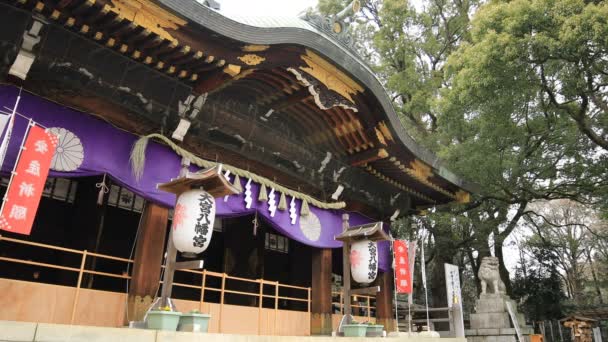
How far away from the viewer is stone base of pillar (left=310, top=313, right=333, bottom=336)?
810 cm

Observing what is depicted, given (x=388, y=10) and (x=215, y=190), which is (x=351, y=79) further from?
(x=388, y=10)

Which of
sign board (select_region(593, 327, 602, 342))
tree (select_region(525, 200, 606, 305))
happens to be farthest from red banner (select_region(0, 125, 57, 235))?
tree (select_region(525, 200, 606, 305))

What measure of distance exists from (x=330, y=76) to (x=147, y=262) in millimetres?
3984

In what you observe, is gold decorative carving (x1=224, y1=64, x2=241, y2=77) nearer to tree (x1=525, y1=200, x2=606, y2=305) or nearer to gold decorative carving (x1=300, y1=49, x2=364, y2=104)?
gold decorative carving (x1=300, y1=49, x2=364, y2=104)

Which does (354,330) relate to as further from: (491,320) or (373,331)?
(491,320)

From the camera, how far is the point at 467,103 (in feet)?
37.5

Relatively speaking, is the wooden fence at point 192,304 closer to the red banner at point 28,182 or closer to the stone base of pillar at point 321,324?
the stone base of pillar at point 321,324

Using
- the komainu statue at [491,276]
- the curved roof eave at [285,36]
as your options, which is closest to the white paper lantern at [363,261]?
the curved roof eave at [285,36]

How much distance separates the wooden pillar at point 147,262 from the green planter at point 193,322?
38.0 inches

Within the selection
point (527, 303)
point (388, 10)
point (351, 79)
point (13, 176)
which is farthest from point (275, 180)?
point (527, 303)

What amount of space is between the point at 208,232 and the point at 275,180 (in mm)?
2979

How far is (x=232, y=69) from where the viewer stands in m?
5.75

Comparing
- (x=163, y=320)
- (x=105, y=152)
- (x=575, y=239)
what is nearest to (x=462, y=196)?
(x=163, y=320)

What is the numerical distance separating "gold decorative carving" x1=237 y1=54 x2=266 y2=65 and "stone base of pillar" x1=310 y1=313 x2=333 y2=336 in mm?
4998
